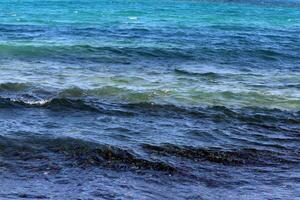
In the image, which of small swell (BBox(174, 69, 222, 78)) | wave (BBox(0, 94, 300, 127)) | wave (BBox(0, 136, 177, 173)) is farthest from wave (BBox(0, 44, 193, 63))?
wave (BBox(0, 136, 177, 173))

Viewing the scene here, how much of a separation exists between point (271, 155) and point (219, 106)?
11.9 ft

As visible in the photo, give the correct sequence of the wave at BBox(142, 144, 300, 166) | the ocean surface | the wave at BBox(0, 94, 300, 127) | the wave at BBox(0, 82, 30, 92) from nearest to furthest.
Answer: the ocean surface < the wave at BBox(142, 144, 300, 166) < the wave at BBox(0, 94, 300, 127) < the wave at BBox(0, 82, 30, 92)

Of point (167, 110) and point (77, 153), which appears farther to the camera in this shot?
point (167, 110)

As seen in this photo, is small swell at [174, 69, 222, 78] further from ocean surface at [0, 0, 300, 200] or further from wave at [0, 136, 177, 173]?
wave at [0, 136, 177, 173]

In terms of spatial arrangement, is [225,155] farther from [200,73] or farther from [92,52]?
[92,52]

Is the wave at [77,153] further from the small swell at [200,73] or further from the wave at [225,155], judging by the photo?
the small swell at [200,73]

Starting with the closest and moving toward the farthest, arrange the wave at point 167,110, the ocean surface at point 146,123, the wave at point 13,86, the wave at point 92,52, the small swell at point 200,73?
1. the ocean surface at point 146,123
2. the wave at point 167,110
3. the wave at point 13,86
4. the small swell at point 200,73
5. the wave at point 92,52

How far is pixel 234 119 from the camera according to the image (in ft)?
40.1

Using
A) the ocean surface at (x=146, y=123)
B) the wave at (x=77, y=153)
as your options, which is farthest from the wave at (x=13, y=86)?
the wave at (x=77, y=153)

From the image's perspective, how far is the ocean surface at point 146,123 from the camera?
26.4ft

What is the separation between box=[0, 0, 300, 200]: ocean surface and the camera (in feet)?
26.4

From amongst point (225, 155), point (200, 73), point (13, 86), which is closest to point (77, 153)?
point (225, 155)

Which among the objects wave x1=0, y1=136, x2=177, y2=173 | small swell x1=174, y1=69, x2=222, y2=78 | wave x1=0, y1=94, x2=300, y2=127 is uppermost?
wave x1=0, y1=136, x2=177, y2=173

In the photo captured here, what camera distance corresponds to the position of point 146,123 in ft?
37.7
